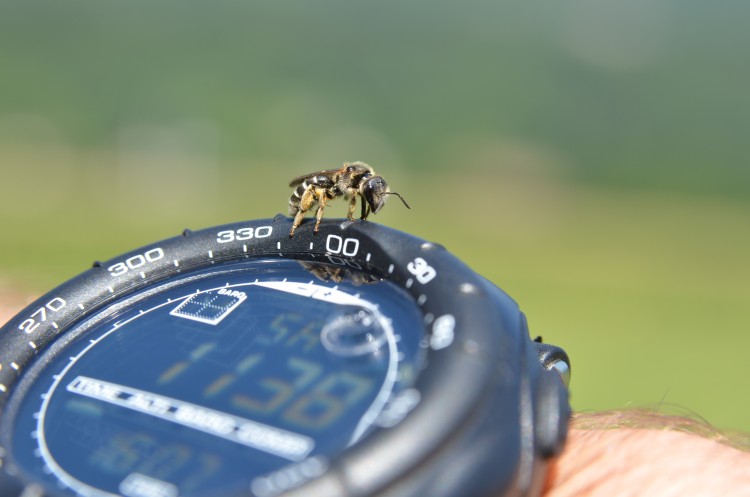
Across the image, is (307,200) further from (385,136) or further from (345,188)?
(385,136)

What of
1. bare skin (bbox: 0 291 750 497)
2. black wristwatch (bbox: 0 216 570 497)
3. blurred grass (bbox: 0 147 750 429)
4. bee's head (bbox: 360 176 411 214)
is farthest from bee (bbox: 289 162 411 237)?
blurred grass (bbox: 0 147 750 429)

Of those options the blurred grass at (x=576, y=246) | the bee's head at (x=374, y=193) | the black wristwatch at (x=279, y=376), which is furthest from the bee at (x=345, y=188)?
the blurred grass at (x=576, y=246)

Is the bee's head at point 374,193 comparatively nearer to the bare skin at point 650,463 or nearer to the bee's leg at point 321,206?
the bee's leg at point 321,206

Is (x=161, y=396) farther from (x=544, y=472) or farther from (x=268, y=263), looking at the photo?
(x=544, y=472)

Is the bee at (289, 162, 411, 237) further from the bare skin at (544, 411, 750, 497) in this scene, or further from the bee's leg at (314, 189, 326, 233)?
the bare skin at (544, 411, 750, 497)

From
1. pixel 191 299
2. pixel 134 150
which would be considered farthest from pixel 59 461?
pixel 134 150

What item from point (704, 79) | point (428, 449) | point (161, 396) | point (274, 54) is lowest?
point (428, 449)
